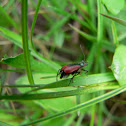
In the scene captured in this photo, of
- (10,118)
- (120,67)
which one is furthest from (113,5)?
(10,118)

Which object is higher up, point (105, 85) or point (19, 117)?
point (105, 85)

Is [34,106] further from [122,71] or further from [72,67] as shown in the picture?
[122,71]

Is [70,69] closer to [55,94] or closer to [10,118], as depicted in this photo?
[55,94]

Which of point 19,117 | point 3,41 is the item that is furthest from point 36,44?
A: point 19,117

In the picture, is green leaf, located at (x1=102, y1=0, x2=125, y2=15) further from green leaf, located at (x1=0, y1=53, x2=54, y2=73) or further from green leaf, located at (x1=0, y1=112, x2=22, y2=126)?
green leaf, located at (x1=0, y1=112, x2=22, y2=126)

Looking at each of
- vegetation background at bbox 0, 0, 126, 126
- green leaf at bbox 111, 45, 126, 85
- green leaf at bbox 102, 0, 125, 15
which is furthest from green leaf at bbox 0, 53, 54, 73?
green leaf at bbox 102, 0, 125, 15

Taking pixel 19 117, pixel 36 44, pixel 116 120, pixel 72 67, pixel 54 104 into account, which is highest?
pixel 36 44

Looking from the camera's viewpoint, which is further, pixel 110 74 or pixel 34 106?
pixel 34 106

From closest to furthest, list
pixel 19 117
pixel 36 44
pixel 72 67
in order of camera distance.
→ pixel 72 67
pixel 19 117
pixel 36 44

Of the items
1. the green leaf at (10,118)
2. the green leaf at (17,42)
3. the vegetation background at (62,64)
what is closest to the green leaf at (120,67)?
the vegetation background at (62,64)
